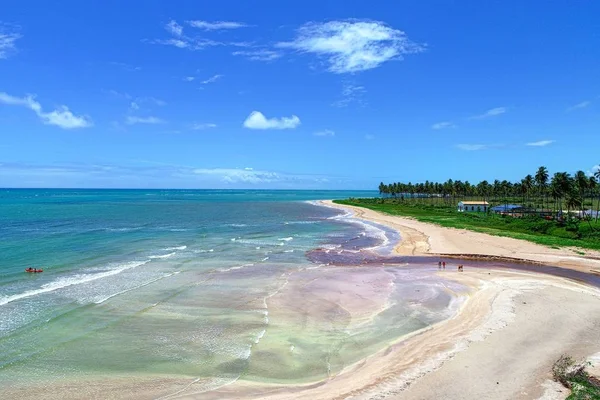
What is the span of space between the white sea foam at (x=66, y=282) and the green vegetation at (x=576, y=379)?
2774 cm

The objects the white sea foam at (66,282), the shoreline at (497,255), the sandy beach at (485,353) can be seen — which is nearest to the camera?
the sandy beach at (485,353)

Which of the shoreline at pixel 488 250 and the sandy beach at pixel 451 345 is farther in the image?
the shoreline at pixel 488 250

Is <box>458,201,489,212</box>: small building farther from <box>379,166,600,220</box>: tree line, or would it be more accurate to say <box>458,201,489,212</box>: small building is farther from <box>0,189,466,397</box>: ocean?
<box>0,189,466,397</box>: ocean

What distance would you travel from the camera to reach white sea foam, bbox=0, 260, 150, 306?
80.2 ft

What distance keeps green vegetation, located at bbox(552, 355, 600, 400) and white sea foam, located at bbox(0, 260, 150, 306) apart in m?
27.7

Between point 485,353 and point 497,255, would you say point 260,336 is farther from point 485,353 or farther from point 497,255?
point 497,255

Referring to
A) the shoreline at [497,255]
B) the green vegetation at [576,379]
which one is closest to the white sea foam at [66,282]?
the shoreline at [497,255]

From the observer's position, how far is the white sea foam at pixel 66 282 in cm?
2444

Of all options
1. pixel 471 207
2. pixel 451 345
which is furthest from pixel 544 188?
pixel 451 345

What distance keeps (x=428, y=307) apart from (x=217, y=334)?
12638 millimetres

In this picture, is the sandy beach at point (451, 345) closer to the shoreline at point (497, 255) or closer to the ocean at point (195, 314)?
the shoreline at point (497, 255)

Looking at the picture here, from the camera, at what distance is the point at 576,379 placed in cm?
1340

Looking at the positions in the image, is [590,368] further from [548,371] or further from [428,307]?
[428,307]

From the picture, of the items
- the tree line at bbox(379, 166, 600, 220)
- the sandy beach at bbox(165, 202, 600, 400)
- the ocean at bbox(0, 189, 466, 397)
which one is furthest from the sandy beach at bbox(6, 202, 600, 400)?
the tree line at bbox(379, 166, 600, 220)
